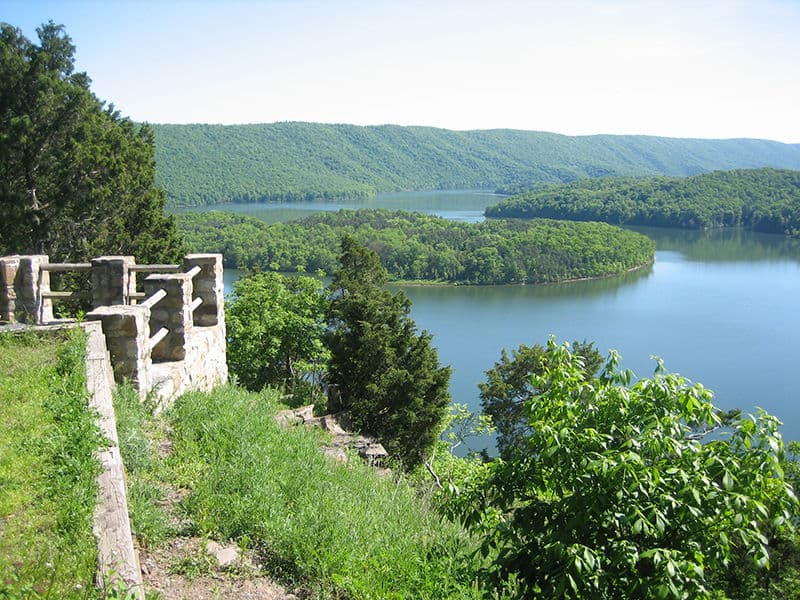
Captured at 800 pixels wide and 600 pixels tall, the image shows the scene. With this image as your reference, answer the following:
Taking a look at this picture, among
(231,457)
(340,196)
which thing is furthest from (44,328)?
(340,196)

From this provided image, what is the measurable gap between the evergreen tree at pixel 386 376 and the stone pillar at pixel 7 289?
9648 mm

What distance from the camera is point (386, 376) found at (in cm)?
1931

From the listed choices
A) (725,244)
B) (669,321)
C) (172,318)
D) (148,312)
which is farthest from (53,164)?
(725,244)

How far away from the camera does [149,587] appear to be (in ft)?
13.3

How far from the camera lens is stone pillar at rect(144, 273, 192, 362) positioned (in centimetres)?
812

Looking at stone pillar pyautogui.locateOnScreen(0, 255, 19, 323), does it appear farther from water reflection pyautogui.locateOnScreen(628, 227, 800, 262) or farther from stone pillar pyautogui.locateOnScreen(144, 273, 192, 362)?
water reflection pyautogui.locateOnScreen(628, 227, 800, 262)

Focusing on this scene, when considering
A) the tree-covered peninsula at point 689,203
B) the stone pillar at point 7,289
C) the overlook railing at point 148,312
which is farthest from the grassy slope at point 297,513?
the tree-covered peninsula at point 689,203

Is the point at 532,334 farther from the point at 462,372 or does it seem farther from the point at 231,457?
the point at 231,457

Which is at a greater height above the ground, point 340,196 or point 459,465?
point 340,196

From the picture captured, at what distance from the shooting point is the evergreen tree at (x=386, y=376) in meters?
18.9

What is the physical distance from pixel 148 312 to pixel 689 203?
132953mm

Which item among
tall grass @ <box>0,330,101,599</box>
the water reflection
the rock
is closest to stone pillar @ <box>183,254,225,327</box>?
tall grass @ <box>0,330,101,599</box>

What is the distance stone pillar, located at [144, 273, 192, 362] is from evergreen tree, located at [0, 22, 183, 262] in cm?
1045

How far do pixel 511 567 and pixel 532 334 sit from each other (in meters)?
46.4
